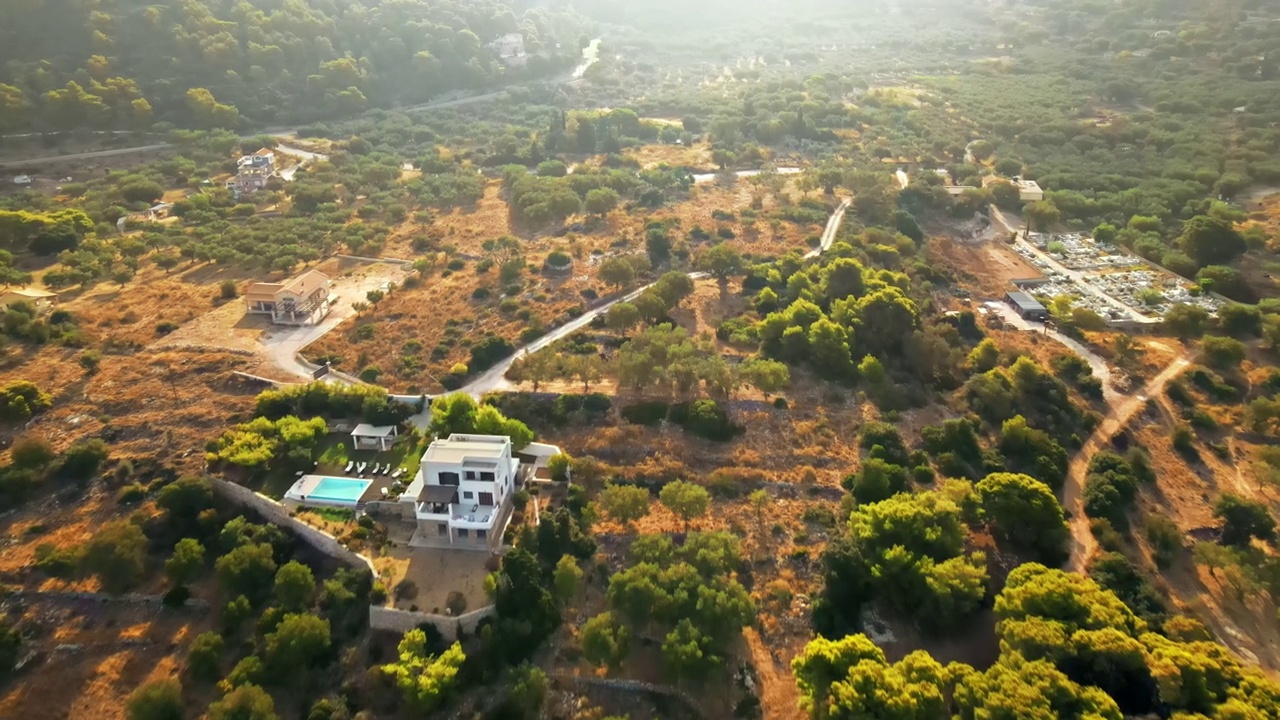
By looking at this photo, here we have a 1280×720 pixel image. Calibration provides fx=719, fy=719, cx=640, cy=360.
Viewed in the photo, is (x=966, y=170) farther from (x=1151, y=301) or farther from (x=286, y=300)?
(x=286, y=300)

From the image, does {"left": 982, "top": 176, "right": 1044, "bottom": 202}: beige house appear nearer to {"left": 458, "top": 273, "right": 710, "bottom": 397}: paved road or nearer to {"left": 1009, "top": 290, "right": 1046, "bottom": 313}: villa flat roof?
{"left": 1009, "top": 290, "right": 1046, "bottom": 313}: villa flat roof

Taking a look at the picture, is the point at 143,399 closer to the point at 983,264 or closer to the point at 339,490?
the point at 339,490

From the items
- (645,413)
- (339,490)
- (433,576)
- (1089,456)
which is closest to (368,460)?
(339,490)

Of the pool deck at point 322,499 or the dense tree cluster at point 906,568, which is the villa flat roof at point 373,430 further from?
the dense tree cluster at point 906,568

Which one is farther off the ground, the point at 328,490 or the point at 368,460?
the point at 328,490

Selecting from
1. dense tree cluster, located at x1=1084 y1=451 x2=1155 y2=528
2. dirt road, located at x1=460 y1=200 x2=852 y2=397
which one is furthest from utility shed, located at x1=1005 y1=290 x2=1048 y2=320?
dense tree cluster, located at x1=1084 y1=451 x2=1155 y2=528

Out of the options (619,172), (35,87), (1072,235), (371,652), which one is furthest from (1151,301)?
(35,87)

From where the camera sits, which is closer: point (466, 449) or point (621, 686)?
point (621, 686)
